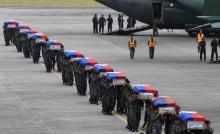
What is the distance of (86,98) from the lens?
4116 cm

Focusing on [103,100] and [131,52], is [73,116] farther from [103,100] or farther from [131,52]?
[131,52]

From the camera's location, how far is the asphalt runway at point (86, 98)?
34.7 metres

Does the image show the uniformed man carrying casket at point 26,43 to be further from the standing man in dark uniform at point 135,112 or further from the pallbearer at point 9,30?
the standing man in dark uniform at point 135,112

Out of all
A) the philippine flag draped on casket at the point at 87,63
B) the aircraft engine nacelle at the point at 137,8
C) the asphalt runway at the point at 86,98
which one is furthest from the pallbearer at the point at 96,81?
the aircraft engine nacelle at the point at 137,8

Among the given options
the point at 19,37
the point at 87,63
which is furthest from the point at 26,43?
the point at 87,63

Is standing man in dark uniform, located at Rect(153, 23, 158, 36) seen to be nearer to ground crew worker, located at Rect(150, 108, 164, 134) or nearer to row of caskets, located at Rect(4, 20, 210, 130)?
row of caskets, located at Rect(4, 20, 210, 130)

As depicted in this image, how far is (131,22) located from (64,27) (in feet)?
25.4

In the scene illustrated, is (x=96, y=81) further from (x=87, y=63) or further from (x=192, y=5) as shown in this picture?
(x=192, y=5)

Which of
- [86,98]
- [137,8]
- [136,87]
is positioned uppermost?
[137,8]

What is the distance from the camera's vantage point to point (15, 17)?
96000 mm

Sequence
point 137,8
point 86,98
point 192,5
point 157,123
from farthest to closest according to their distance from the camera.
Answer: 1. point 137,8
2. point 192,5
3. point 86,98
4. point 157,123

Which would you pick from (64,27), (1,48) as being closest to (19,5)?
(64,27)

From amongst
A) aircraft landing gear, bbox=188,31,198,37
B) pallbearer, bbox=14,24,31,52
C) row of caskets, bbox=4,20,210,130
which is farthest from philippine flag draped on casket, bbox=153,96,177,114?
aircraft landing gear, bbox=188,31,198,37

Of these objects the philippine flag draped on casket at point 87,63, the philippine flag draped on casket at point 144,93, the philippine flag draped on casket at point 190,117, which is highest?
the philippine flag draped on casket at point 87,63
